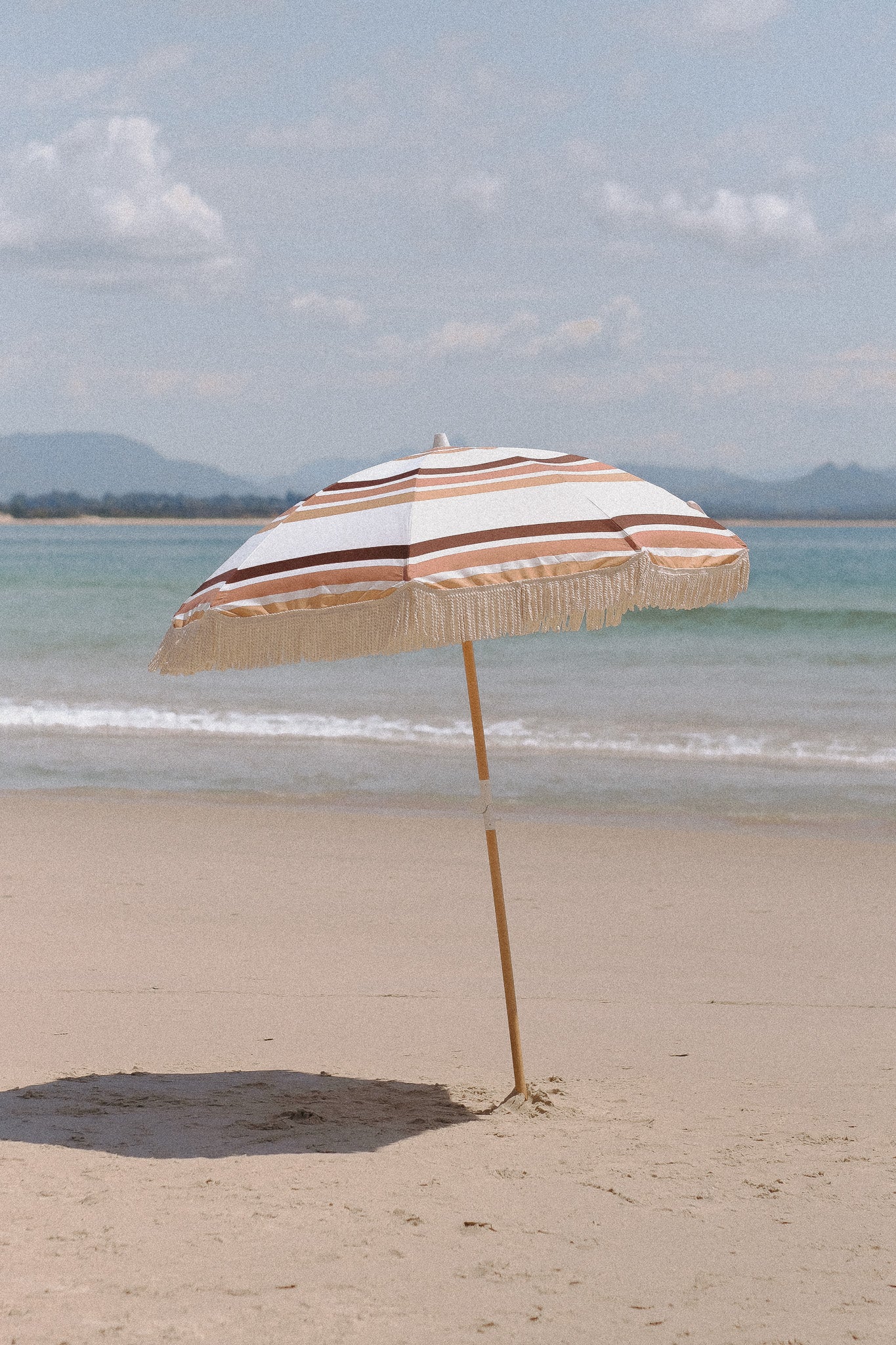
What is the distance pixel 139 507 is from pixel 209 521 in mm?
15269

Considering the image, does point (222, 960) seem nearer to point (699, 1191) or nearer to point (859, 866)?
point (699, 1191)

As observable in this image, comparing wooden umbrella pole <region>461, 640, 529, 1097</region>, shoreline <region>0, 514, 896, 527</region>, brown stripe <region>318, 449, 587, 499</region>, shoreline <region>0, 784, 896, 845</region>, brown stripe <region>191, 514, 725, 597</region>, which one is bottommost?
shoreline <region>0, 784, 896, 845</region>

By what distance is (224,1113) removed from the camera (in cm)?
423

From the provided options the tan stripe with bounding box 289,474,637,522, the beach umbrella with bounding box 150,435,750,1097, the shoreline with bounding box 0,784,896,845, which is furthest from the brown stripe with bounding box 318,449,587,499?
the shoreline with bounding box 0,784,896,845

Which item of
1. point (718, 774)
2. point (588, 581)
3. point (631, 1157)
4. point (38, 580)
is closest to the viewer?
point (588, 581)

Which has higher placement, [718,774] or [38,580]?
[38,580]

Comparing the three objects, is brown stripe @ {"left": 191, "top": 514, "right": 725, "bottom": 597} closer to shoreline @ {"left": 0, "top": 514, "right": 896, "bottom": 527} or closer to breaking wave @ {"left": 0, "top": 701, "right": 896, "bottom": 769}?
breaking wave @ {"left": 0, "top": 701, "right": 896, "bottom": 769}

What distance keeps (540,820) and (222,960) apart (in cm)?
387

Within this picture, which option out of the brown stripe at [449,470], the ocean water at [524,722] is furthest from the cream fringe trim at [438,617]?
the ocean water at [524,722]

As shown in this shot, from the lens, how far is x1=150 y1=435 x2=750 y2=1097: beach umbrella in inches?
131

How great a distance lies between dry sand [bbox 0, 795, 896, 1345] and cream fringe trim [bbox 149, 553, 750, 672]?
1528 mm

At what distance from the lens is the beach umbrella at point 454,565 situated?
3326 mm

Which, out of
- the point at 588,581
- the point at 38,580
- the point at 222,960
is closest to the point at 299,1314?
the point at 588,581

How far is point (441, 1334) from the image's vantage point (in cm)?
270
